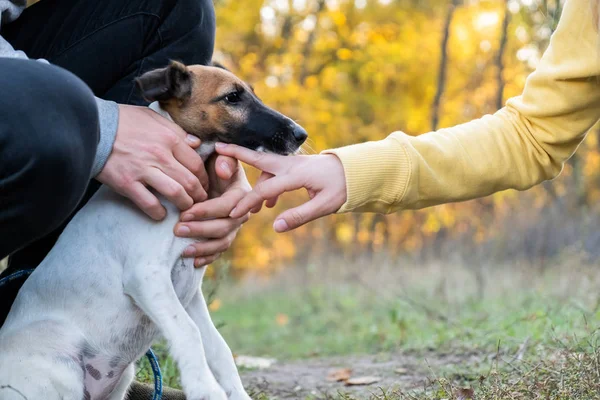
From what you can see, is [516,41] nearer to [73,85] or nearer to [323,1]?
[323,1]

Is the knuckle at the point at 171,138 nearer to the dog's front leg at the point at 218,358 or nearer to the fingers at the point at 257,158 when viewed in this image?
the fingers at the point at 257,158

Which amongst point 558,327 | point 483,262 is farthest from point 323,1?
point 558,327

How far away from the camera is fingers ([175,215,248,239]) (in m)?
2.70

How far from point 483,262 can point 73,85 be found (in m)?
7.28

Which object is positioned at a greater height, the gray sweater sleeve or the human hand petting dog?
the gray sweater sleeve

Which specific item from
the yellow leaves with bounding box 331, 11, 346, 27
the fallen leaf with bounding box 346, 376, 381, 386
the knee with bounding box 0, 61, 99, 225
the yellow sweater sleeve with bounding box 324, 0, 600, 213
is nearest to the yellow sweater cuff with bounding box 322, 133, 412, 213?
the yellow sweater sleeve with bounding box 324, 0, 600, 213

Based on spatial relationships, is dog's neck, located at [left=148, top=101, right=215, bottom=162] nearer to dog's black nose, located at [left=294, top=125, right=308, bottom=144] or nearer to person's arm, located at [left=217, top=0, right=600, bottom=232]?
person's arm, located at [left=217, top=0, right=600, bottom=232]

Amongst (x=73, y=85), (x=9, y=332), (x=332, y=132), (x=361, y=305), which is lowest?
(x=332, y=132)

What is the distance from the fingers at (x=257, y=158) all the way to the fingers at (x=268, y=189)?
79mm

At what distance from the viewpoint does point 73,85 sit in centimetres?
230

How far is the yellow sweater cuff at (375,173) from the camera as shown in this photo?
8.21ft

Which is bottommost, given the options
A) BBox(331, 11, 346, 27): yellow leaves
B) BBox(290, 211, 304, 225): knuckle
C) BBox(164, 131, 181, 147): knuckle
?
BBox(331, 11, 346, 27): yellow leaves

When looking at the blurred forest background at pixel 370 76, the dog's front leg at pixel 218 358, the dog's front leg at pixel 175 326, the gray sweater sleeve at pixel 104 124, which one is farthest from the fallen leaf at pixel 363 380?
the blurred forest background at pixel 370 76

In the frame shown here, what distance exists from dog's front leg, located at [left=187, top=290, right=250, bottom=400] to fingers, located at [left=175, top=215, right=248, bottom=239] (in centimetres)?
33
